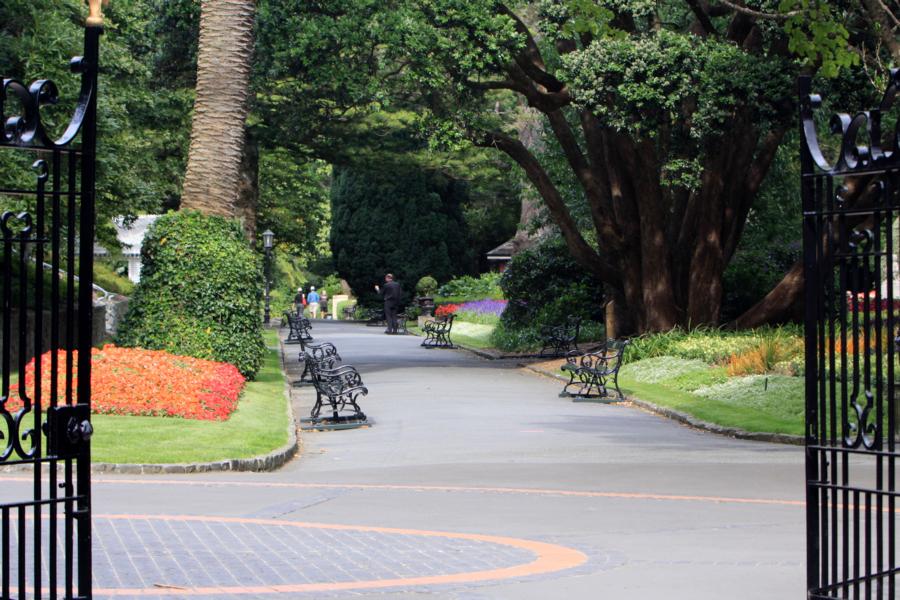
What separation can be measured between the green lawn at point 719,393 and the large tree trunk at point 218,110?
8.41 m

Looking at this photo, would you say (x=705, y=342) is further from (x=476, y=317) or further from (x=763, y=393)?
(x=476, y=317)

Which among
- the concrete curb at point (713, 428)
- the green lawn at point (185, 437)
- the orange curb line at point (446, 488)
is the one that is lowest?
the orange curb line at point (446, 488)

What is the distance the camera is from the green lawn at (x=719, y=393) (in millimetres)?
18969

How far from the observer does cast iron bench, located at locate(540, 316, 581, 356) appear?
109 ft

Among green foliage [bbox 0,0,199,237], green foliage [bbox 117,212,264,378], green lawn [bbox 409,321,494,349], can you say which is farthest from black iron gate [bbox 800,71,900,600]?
green lawn [bbox 409,321,494,349]

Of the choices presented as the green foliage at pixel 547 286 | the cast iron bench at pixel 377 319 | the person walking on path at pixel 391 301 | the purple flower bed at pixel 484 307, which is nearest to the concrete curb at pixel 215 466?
the green foliage at pixel 547 286

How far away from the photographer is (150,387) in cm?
1800

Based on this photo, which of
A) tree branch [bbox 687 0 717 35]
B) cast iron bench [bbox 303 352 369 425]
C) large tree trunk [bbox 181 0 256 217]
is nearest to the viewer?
cast iron bench [bbox 303 352 369 425]

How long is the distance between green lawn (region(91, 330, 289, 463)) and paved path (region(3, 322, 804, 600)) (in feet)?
2.07

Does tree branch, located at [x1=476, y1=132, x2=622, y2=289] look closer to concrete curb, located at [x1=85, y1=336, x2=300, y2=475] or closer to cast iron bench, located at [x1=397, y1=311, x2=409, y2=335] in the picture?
concrete curb, located at [x1=85, y1=336, x2=300, y2=475]

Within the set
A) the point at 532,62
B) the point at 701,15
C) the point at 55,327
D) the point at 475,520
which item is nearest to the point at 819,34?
the point at 475,520

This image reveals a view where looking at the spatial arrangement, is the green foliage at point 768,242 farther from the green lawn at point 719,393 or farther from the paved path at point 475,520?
the paved path at point 475,520

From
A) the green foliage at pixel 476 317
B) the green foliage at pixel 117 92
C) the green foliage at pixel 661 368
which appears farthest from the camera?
the green foliage at pixel 476 317

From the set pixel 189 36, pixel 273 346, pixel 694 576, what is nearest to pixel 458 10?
pixel 189 36
